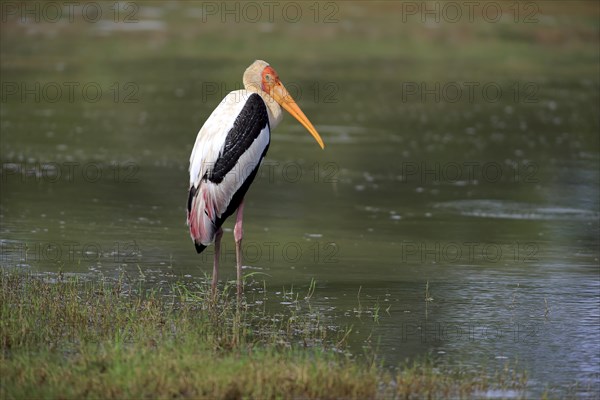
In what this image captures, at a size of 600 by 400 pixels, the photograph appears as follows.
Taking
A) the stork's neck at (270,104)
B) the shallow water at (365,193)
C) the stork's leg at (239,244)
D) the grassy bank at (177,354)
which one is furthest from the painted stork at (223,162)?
the shallow water at (365,193)

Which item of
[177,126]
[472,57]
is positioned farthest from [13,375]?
[472,57]

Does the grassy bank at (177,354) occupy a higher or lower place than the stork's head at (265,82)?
lower

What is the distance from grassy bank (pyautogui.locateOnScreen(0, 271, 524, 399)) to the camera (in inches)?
236

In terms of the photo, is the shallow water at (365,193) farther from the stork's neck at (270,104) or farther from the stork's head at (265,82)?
the stork's head at (265,82)

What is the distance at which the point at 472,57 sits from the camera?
2886cm

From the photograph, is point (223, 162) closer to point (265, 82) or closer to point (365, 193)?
point (265, 82)

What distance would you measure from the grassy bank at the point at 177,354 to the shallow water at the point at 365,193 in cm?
52

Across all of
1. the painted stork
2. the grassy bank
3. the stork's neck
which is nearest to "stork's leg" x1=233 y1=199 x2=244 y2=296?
the painted stork

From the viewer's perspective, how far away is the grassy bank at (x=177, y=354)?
19.7 ft

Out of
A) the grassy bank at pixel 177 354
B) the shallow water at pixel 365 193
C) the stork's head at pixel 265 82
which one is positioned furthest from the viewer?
the stork's head at pixel 265 82

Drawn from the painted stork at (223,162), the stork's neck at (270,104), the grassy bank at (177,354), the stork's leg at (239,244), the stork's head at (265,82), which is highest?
the stork's head at (265,82)

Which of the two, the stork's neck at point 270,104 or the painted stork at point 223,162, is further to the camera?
the stork's neck at point 270,104

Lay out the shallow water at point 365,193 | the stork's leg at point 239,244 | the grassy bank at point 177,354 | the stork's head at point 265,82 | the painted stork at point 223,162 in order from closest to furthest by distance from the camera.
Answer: the grassy bank at point 177,354 < the shallow water at point 365,193 < the painted stork at point 223,162 < the stork's leg at point 239,244 < the stork's head at point 265,82

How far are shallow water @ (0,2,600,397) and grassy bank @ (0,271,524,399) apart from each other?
52cm
